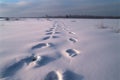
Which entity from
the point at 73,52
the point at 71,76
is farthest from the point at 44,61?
the point at 73,52

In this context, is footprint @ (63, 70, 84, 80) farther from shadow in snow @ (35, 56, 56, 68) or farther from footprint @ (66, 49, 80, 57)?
footprint @ (66, 49, 80, 57)

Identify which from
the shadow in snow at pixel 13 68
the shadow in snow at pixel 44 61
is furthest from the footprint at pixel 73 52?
the shadow in snow at pixel 13 68

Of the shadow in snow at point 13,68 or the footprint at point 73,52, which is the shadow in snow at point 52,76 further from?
the footprint at point 73,52

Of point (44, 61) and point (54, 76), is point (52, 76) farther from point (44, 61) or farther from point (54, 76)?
point (44, 61)

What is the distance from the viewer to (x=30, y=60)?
6.73 feet

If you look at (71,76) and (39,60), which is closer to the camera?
(71,76)

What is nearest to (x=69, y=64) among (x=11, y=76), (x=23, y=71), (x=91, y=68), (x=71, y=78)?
(x=91, y=68)

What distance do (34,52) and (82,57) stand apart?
694 millimetres

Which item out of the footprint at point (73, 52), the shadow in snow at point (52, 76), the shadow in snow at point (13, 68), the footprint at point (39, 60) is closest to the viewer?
the shadow in snow at point (52, 76)

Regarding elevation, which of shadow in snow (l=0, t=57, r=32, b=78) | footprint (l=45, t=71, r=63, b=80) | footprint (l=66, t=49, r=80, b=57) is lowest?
footprint (l=66, t=49, r=80, b=57)

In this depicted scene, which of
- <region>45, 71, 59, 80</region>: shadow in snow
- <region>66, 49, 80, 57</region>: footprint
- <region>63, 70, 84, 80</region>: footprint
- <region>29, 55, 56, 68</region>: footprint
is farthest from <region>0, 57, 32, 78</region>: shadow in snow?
<region>66, 49, 80, 57</region>: footprint

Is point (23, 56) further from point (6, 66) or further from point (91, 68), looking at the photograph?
point (91, 68)

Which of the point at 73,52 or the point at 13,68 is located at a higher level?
the point at 13,68

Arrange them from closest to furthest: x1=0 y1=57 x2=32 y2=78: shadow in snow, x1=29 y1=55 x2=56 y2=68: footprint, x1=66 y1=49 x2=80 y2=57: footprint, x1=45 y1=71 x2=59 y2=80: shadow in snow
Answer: x1=45 y1=71 x2=59 y2=80: shadow in snow, x1=0 y1=57 x2=32 y2=78: shadow in snow, x1=29 y1=55 x2=56 y2=68: footprint, x1=66 y1=49 x2=80 y2=57: footprint
